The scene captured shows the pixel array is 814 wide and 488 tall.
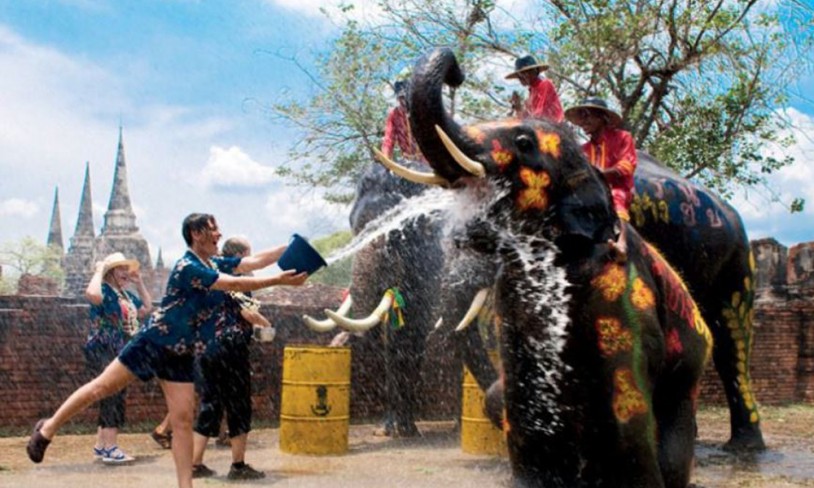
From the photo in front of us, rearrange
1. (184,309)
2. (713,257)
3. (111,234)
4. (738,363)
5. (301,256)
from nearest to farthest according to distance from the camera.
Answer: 1. (301,256)
2. (184,309)
3. (713,257)
4. (738,363)
5. (111,234)

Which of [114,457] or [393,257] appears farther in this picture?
[393,257]

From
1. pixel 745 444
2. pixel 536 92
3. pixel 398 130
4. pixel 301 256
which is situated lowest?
pixel 745 444

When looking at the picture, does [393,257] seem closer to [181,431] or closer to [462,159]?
[181,431]

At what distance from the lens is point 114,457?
664 cm

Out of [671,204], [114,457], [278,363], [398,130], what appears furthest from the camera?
[278,363]

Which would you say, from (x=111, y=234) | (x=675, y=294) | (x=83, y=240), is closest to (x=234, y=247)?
(x=675, y=294)

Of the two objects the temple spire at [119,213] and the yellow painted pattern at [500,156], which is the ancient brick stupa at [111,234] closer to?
the temple spire at [119,213]

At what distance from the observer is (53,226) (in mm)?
76375

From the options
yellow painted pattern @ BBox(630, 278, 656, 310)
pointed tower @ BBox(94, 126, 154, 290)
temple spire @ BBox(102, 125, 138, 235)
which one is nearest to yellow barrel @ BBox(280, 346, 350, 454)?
yellow painted pattern @ BBox(630, 278, 656, 310)

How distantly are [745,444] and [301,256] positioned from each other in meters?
4.40

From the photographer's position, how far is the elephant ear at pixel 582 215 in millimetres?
3529

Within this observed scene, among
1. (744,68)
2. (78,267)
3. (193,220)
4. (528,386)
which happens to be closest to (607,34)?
(744,68)

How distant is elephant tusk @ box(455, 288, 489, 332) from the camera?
222 inches

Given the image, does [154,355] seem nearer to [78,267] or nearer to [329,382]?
[329,382]
